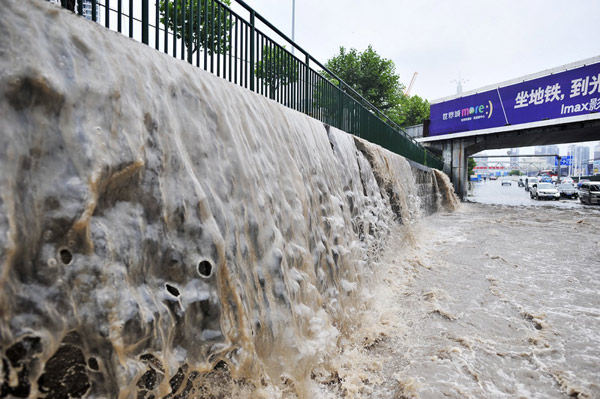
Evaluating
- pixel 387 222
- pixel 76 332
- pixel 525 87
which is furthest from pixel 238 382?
pixel 525 87

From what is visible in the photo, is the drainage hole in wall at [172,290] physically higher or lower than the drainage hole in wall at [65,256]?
lower

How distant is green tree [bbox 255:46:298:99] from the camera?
4.95 metres

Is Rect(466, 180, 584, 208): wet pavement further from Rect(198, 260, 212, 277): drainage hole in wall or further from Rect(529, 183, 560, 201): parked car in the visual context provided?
Rect(198, 260, 212, 277): drainage hole in wall

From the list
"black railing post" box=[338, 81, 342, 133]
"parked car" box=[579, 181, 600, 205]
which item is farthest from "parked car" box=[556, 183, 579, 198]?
"black railing post" box=[338, 81, 342, 133]

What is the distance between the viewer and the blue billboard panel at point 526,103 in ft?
58.6

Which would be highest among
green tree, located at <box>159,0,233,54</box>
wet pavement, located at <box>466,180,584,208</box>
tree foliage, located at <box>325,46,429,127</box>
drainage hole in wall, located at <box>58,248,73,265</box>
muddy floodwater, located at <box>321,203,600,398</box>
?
tree foliage, located at <box>325,46,429,127</box>

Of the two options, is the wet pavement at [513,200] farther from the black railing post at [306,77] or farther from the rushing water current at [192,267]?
the black railing post at [306,77]

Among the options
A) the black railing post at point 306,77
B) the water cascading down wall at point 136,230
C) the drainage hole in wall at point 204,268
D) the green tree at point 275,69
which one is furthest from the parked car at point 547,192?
the drainage hole in wall at point 204,268

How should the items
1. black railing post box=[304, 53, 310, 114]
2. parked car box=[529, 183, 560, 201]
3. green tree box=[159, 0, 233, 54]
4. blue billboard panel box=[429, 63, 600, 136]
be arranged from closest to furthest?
green tree box=[159, 0, 233, 54] < black railing post box=[304, 53, 310, 114] < blue billboard panel box=[429, 63, 600, 136] < parked car box=[529, 183, 560, 201]

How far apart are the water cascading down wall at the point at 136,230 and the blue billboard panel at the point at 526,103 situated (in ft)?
Answer: 70.7

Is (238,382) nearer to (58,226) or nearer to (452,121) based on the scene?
(58,226)

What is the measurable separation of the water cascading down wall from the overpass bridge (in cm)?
2163

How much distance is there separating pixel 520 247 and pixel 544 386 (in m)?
6.92

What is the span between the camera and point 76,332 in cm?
160
